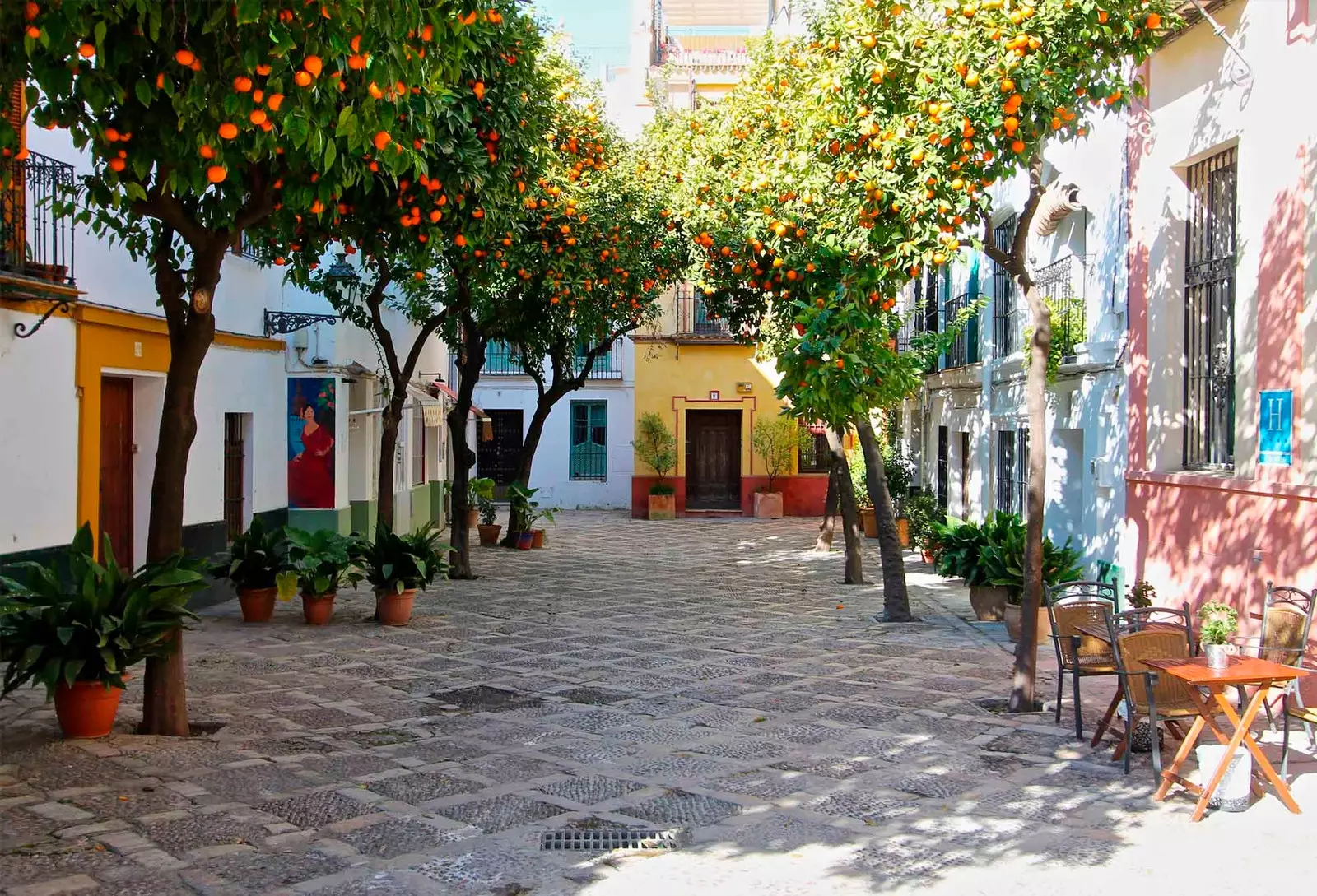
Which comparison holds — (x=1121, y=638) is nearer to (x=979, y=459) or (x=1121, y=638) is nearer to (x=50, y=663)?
(x=50, y=663)

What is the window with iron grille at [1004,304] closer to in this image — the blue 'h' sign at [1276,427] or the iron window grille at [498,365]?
the blue 'h' sign at [1276,427]

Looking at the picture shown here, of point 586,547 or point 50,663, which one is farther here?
point 586,547

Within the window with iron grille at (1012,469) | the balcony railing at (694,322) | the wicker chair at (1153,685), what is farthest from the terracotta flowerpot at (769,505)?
the wicker chair at (1153,685)

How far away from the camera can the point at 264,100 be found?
5395 millimetres

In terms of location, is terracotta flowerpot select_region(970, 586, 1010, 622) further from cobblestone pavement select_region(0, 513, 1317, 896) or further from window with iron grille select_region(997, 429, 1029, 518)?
window with iron grille select_region(997, 429, 1029, 518)

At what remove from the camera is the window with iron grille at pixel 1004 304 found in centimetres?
1395

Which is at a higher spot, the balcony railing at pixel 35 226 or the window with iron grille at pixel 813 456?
the balcony railing at pixel 35 226

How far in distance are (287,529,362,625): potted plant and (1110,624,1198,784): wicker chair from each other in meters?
7.07

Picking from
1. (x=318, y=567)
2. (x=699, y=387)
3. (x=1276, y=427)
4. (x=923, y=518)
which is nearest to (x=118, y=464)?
(x=318, y=567)

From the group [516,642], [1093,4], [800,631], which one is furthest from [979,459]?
[1093,4]

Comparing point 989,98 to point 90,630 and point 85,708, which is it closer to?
point 90,630

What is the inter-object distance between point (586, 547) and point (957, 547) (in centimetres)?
882

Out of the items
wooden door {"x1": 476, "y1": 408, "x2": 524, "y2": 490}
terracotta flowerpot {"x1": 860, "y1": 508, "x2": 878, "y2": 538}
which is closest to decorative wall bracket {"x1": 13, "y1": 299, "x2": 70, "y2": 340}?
terracotta flowerpot {"x1": 860, "y1": 508, "x2": 878, "y2": 538}

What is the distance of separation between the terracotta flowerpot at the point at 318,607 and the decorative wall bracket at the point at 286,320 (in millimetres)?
3960
